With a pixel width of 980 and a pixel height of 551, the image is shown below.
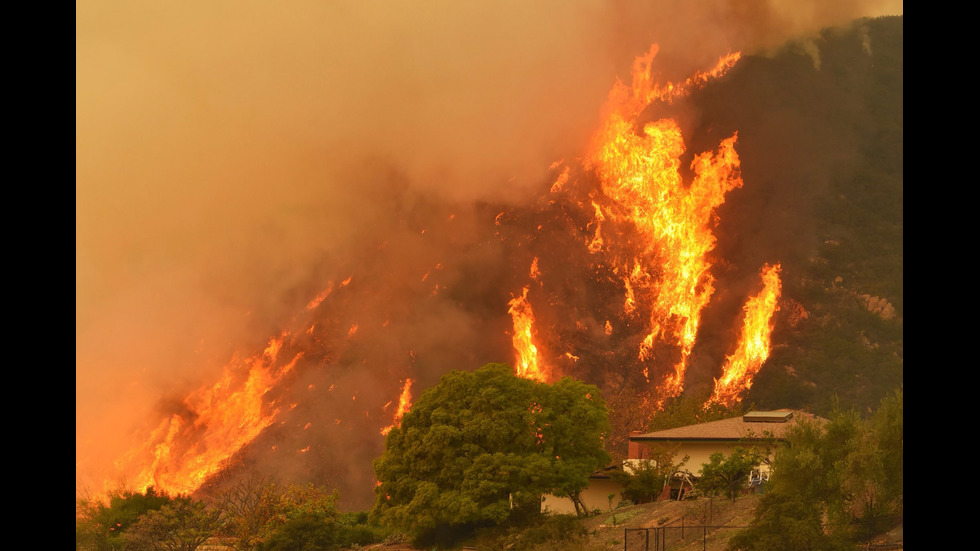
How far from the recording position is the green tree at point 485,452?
191ft

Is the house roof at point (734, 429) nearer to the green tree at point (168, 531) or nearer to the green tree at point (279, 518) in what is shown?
the green tree at point (279, 518)

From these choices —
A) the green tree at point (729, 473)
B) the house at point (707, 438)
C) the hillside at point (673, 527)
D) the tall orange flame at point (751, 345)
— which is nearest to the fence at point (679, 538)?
the hillside at point (673, 527)

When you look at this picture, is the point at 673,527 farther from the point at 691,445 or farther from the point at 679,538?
the point at 691,445

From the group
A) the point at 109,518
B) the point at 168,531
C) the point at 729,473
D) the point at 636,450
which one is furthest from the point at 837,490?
the point at 109,518

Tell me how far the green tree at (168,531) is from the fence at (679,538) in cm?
2470

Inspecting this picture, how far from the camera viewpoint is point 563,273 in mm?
123438

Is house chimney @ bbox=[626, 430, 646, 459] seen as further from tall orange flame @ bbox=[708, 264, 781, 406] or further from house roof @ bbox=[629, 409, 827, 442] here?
tall orange flame @ bbox=[708, 264, 781, 406]

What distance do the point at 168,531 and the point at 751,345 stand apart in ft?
228

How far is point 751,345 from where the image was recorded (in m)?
109

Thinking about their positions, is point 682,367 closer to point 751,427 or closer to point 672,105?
point 672,105

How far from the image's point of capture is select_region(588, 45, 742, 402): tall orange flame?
11731 centimetres

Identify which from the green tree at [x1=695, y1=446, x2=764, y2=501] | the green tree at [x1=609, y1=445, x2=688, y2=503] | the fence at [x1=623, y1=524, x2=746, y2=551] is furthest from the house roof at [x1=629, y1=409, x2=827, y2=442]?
the fence at [x1=623, y1=524, x2=746, y2=551]
